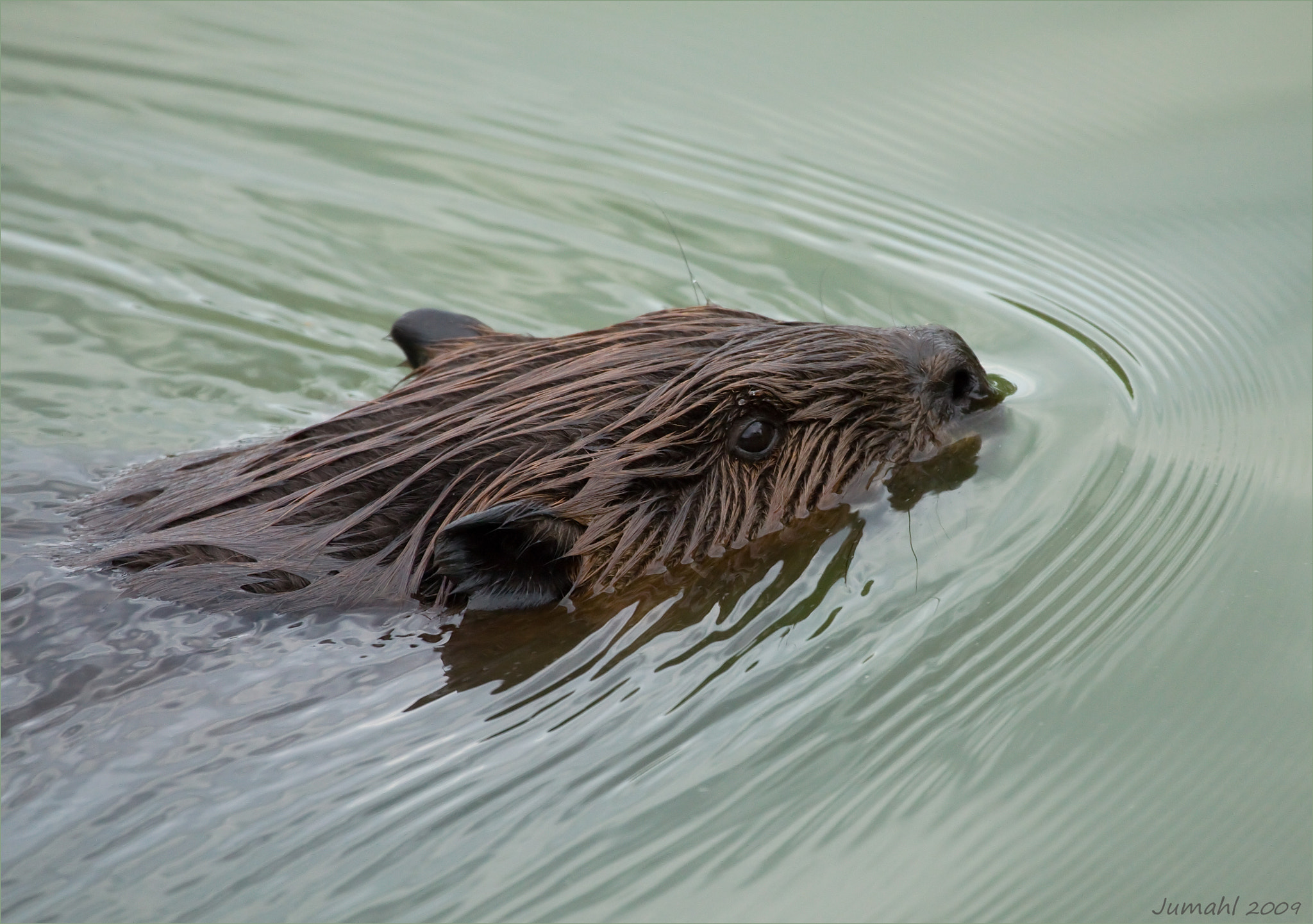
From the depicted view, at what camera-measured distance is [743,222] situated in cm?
583

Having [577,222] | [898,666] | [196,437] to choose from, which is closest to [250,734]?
[898,666]

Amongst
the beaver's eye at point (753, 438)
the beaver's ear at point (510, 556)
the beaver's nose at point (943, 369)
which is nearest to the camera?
Result: the beaver's ear at point (510, 556)

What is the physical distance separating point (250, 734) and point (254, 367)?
2374mm

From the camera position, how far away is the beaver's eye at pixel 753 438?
12.4ft

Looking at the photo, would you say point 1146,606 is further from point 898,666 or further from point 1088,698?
point 898,666

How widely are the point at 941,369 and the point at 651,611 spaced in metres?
1.12

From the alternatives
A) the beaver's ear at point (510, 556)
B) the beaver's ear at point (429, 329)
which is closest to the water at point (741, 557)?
the beaver's ear at point (510, 556)

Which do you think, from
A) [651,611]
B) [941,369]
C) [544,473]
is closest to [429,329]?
[544,473]

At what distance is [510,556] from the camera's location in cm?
354

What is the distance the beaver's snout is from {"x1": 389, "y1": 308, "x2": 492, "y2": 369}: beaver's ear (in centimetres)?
129

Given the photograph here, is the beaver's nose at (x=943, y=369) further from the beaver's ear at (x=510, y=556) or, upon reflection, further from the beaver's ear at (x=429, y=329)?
the beaver's ear at (x=429, y=329)

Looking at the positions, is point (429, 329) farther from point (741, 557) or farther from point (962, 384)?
point (962, 384)

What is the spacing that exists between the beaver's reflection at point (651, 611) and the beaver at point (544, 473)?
4 cm

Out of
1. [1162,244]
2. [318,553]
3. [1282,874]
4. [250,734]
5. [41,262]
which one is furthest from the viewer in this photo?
[41,262]
